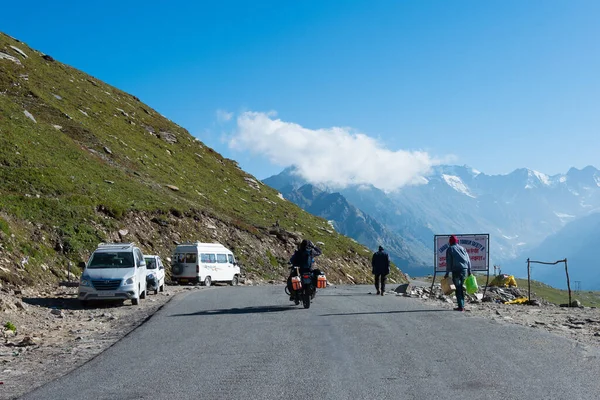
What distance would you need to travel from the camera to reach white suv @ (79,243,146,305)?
1933 cm

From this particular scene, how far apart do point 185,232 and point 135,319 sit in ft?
91.4

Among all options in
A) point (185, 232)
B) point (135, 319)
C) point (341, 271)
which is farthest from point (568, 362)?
point (341, 271)

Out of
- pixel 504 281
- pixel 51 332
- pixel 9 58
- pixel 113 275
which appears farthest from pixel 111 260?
pixel 9 58

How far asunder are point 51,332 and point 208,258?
22.1 meters

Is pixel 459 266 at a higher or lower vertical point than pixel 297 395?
higher

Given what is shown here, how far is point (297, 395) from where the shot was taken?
695 centimetres

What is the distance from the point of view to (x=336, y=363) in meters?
8.82

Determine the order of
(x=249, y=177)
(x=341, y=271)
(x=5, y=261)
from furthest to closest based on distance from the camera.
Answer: (x=249, y=177), (x=341, y=271), (x=5, y=261)

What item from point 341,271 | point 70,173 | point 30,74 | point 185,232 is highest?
point 30,74

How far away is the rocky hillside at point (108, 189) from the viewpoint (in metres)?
30.0

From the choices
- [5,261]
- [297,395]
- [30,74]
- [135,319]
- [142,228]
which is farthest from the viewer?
[30,74]

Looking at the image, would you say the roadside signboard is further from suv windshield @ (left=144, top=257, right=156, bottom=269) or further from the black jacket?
suv windshield @ (left=144, top=257, right=156, bottom=269)

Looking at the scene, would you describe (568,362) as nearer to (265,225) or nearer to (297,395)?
(297,395)

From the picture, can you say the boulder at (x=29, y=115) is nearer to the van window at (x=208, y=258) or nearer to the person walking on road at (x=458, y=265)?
the van window at (x=208, y=258)
